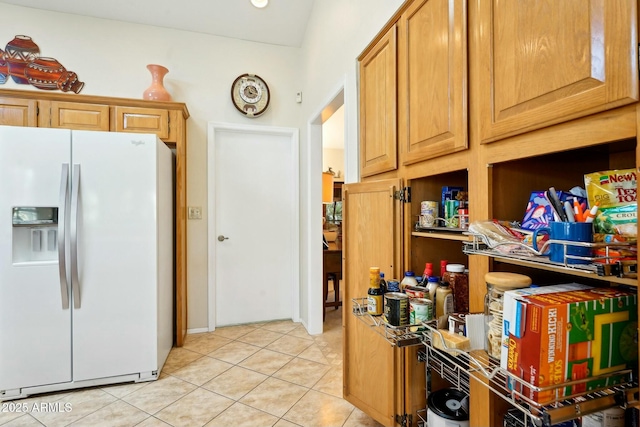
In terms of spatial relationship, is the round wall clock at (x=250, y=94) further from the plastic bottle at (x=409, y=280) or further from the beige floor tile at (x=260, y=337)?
the plastic bottle at (x=409, y=280)

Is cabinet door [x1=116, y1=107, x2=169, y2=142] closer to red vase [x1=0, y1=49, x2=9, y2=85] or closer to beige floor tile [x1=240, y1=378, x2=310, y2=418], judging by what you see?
red vase [x1=0, y1=49, x2=9, y2=85]

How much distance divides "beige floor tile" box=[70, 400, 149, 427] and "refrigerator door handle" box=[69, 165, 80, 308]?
707mm

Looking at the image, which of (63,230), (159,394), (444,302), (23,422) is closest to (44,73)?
(63,230)

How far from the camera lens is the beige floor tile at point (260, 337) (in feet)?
9.58

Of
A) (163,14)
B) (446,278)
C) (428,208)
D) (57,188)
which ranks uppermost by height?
(163,14)

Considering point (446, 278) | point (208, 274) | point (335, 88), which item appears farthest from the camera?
point (208, 274)

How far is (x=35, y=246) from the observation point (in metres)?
2.13

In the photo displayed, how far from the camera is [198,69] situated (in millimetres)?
3211

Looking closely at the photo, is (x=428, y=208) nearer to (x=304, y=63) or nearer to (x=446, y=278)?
(x=446, y=278)

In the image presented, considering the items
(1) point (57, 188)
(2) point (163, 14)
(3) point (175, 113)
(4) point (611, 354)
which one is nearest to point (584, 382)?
(4) point (611, 354)

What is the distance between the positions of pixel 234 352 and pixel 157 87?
255 cm

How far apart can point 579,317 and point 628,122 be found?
1.41 feet

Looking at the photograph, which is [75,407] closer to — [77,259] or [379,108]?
[77,259]

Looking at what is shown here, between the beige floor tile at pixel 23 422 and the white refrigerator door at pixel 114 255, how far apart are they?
0.97 feet
